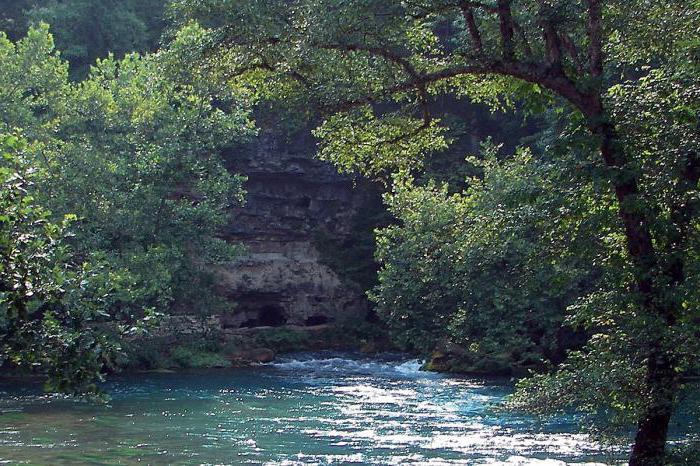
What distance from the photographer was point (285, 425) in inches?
668

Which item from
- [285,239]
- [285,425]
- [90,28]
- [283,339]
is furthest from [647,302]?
[90,28]

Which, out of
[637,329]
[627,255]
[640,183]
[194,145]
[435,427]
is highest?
[194,145]

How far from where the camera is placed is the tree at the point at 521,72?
8938 mm

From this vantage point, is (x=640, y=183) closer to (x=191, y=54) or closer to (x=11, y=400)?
(x=191, y=54)

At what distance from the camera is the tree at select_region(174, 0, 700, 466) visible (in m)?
8.94

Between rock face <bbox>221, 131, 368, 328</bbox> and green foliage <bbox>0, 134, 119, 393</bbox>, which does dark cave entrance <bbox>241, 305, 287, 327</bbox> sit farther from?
green foliage <bbox>0, 134, 119, 393</bbox>

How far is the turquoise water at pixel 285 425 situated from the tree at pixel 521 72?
2.24 metres

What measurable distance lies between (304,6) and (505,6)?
227 centimetres

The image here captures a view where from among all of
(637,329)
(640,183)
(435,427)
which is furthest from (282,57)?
(435,427)

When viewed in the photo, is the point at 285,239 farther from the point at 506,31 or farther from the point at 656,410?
the point at 656,410

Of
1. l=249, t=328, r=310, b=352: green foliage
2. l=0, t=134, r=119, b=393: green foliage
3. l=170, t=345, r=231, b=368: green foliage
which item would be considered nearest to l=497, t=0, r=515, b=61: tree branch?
l=0, t=134, r=119, b=393: green foliage

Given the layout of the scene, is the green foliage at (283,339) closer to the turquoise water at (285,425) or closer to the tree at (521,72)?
the turquoise water at (285,425)

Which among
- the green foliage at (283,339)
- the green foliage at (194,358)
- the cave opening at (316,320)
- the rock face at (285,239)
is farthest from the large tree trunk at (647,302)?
the cave opening at (316,320)

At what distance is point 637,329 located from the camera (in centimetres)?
891
